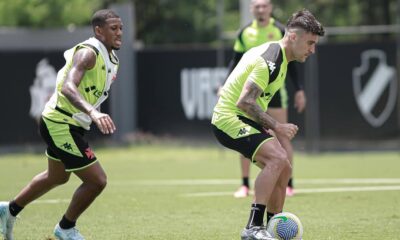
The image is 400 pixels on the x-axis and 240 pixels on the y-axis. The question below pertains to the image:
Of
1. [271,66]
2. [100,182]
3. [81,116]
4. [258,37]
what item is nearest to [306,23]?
[271,66]

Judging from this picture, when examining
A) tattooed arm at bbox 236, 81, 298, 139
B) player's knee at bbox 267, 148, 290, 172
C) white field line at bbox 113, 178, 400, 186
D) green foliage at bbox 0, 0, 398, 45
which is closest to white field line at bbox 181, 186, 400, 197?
white field line at bbox 113, 178, 400, 186

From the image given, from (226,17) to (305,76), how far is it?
7253mm

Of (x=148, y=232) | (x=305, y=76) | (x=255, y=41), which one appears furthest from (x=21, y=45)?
(x=148, y=232)

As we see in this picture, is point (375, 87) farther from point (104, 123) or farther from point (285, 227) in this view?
point (104, 123)

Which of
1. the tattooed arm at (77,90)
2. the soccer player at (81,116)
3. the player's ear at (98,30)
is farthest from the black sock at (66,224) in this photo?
the player's ear at (98,30)

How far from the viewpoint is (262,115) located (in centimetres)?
836

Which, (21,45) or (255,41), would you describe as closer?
(255,41)

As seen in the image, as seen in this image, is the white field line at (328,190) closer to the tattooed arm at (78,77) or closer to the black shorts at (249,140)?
the black shorts at (249,140)

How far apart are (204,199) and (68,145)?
426 cm

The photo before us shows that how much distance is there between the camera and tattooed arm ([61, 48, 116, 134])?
7.85 metres

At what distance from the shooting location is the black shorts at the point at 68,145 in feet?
27.9

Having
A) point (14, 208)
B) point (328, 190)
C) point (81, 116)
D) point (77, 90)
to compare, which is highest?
point (77, 90)

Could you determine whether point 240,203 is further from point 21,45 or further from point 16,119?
point 21,45

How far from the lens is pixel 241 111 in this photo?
8.62m
